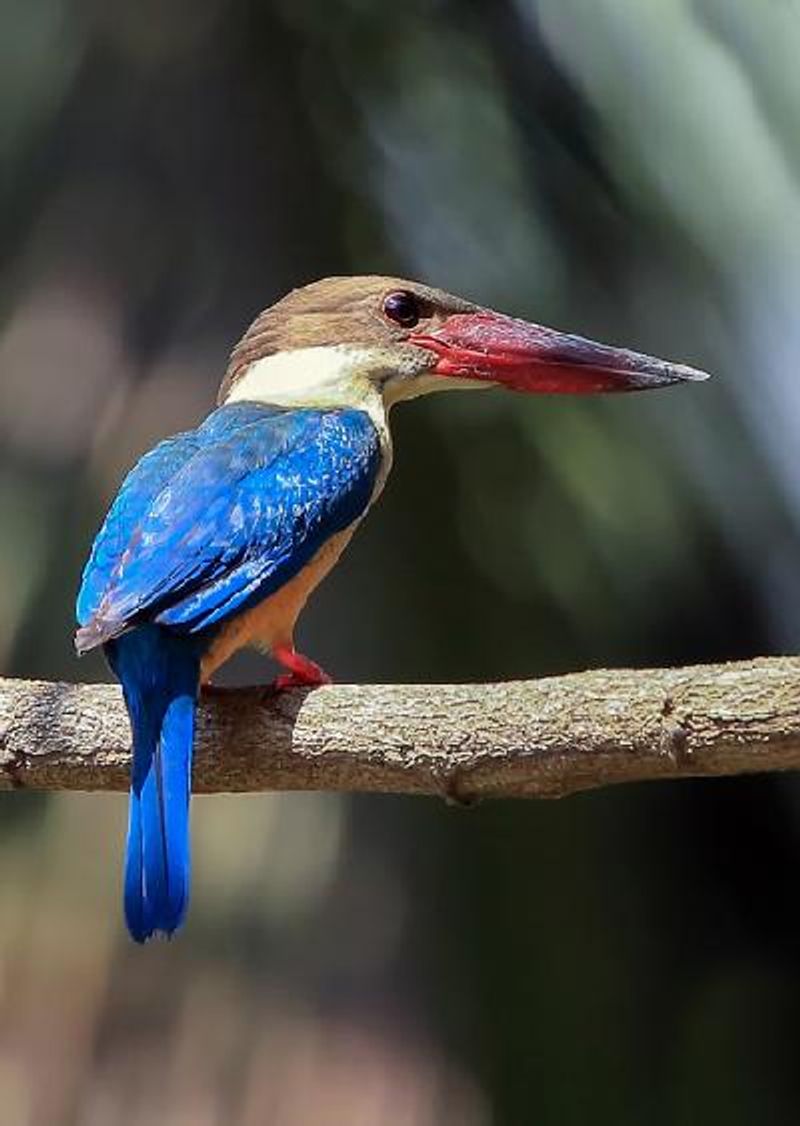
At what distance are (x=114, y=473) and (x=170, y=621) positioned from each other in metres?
1.53

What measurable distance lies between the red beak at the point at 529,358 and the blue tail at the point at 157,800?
994mm

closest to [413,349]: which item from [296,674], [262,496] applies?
[262,496]

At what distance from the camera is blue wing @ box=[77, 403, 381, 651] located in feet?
8.93

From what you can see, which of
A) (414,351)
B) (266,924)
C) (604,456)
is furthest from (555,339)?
(266,924)

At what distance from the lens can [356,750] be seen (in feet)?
8.35

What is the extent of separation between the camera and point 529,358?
11.2 feet

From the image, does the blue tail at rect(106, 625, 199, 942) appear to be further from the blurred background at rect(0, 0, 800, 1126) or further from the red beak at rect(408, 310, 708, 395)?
the blurred background at rect(0, 0, 800, 1126)

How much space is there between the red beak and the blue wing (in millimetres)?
264

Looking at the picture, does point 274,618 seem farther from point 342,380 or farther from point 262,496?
point 342,380

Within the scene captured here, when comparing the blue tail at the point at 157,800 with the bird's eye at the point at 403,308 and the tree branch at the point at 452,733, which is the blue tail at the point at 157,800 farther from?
the bird's eye at the point at 403,308

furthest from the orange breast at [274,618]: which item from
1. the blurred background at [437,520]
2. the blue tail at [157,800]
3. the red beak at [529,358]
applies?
the blurred background at [437,520]

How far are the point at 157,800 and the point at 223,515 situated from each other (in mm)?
484

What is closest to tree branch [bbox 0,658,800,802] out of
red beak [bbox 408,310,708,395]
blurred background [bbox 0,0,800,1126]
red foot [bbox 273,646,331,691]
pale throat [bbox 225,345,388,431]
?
red foot [bbox 273,646,331,691]

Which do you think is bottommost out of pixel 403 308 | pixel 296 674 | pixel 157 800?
pixel 157 800
